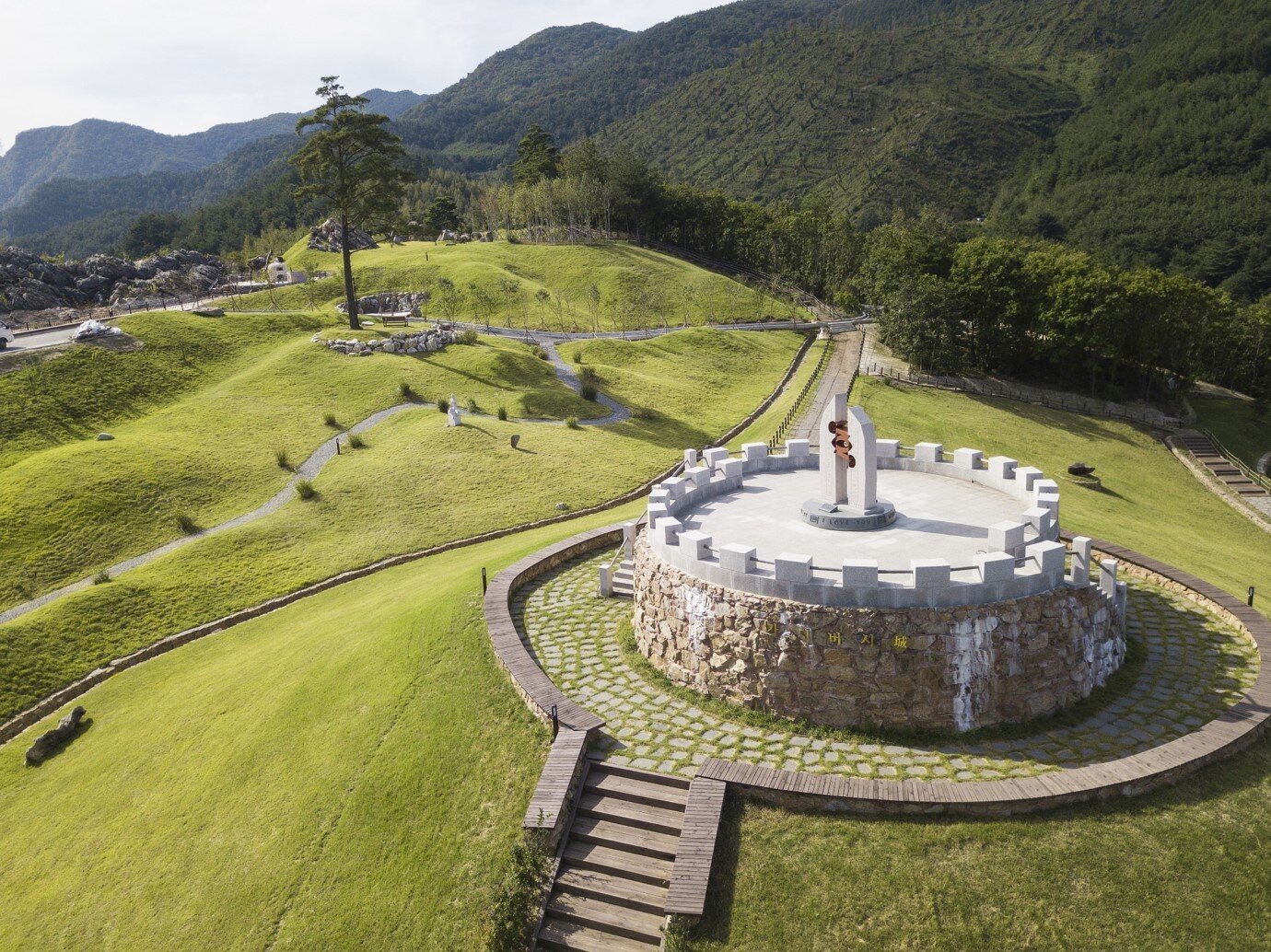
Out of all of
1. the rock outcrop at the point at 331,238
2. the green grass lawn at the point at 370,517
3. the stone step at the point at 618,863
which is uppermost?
the rock outcrop at the point at 331,238

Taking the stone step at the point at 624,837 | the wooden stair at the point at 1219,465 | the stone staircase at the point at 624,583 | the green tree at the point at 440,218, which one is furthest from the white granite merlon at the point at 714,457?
the green tree at the point at 440,218

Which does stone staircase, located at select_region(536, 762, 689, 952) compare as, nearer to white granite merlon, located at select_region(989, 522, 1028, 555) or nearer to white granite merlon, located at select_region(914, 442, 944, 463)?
white granite merlon, located at select_region(989, 522, 1028, 555)

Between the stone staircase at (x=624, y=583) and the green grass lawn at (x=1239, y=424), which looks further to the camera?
the green grass lawn at (x=1239, y=424)

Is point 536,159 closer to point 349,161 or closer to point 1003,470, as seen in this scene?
point 349,161

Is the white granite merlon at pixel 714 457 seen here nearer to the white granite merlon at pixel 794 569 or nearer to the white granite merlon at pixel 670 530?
the white granite merlon at pixel 670 530

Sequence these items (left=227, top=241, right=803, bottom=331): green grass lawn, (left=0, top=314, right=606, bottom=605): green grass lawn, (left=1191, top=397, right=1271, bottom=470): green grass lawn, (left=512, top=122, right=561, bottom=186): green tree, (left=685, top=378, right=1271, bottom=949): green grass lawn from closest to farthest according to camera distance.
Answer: (left=685, top=378, right=1271, bottom=949): green grass lawn
(left=0, top=314, right=606, bottom=605): green grass lawn
(left=1191, top=397, right=1271, bottom=470): green grass lawn
(left=227, top=241, right=803, bottom=331): green grass lawn
(left=512, top=122, right=561, bottom=186): green tree

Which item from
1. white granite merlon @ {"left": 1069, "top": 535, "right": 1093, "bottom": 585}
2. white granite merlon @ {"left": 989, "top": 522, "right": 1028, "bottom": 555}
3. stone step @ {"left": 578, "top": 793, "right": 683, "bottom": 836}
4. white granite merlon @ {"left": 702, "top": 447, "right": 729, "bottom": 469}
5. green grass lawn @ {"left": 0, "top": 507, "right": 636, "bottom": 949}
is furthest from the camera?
white granite merlon @ {"left": 702, "top": 447, "right": 729, "bottom": 469}

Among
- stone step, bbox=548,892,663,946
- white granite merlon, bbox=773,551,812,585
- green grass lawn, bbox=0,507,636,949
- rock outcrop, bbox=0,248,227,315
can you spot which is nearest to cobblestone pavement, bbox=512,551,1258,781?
green grass lawn, bbox=0,507,636,949
